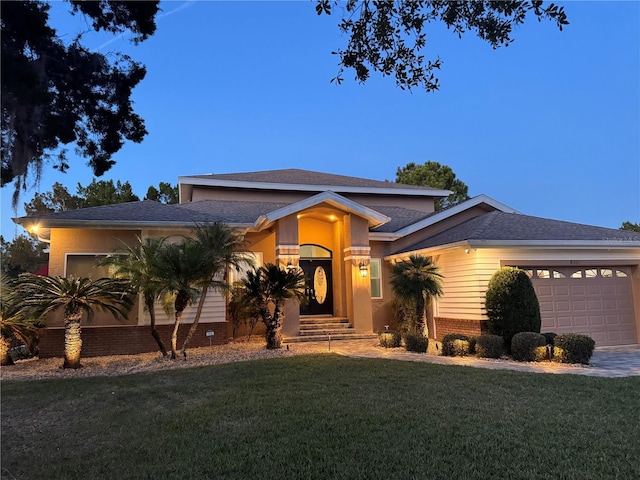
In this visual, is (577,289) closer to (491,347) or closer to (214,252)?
(491,347)

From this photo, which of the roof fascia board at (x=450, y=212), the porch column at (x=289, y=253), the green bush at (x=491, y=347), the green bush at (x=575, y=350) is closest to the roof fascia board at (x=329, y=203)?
the porch column at (x=289, y=253)

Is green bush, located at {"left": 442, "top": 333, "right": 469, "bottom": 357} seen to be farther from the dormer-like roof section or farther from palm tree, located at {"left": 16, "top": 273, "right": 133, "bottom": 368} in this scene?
the dormer-like roof section

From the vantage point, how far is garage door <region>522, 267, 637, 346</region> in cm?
1193

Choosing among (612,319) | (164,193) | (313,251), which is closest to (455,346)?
(612,319)

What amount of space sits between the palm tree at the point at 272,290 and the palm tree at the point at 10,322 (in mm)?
5408

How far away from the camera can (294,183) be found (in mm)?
19250

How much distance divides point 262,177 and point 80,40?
15387mm

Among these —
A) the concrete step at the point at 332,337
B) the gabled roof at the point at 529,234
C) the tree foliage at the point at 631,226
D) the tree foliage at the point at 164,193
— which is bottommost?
the concrete step at the point at 332,337

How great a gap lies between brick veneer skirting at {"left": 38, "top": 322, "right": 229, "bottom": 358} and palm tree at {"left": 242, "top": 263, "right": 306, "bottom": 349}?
240 centimetres

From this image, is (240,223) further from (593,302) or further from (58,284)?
(593,302)

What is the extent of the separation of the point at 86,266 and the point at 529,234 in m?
12.8

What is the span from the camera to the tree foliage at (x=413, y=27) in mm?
4660

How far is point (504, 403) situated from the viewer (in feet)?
19.7

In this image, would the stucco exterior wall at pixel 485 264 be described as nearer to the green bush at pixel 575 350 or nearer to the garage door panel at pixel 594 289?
the garage door panel at pixel 594 289
